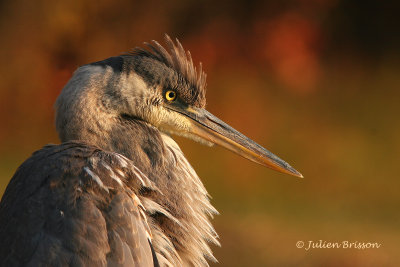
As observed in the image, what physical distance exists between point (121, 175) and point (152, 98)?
307 mm

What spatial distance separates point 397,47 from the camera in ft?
13.6

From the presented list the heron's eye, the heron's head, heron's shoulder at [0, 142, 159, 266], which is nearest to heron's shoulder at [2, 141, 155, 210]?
heron's shoulder at [0, 142, 159, 266]

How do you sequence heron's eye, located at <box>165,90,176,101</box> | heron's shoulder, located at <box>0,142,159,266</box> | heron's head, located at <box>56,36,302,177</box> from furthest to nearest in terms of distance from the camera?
heron's eye, located at <box>165,90,176,101</box> → heron's head, located at <box>56,36,302,177</box> → heron's shoulder, located at <box>0,142,159,266</box>

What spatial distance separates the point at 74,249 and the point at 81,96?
1.46ft

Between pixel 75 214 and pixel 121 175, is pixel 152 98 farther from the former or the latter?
pixel 75 214

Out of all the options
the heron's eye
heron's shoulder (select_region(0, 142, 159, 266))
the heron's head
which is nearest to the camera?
heron's shoulder (select_region(0, 142, 159, 266))

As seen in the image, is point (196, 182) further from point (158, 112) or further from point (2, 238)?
point (2, 238)

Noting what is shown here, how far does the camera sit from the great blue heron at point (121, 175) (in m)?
1.33

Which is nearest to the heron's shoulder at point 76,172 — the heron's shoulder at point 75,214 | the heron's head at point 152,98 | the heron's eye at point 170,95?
the heron's shoulder at point 75,214

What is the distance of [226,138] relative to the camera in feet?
5.87

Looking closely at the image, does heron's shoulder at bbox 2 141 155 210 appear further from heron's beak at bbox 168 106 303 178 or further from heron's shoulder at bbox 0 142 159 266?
heron's beak at bbox 168 106 303 178

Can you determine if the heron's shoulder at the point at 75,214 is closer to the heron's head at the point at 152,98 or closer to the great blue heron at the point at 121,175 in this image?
the great blue heron at the point at 121,175

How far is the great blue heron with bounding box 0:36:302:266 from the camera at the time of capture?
1.33m

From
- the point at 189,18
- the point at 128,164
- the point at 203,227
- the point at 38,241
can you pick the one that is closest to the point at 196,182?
the point at 203,227
